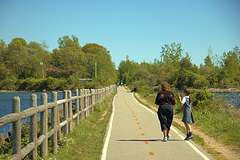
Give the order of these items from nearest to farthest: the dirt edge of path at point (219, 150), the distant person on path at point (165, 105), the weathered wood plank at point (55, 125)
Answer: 1. the weathered wood plank at point (55, 125)
2. the dirt edge of path at point (219, 150)
3. the distant person on path at point (165, 105)

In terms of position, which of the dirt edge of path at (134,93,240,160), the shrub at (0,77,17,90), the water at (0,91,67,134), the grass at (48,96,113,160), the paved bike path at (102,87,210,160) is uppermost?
the shrub at (0,77,17,90)

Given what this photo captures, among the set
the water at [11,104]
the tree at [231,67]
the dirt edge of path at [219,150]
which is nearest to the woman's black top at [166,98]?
Result: the dirt edge of path at [219,150]

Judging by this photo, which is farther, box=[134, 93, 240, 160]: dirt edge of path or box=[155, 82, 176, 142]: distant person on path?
box=[155, 82, 176, 142]: distant person on path

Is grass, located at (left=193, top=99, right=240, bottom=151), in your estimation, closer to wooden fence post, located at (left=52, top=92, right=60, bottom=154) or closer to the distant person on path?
the distant person on path

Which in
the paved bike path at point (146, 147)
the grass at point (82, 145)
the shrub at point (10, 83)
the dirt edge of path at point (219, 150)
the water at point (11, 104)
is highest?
the shrub at point (10, 83)

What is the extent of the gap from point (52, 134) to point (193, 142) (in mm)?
5290

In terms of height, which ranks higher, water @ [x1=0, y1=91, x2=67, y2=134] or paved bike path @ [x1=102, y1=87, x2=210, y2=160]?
water @ [x1=0, y1=91, x2=67, y2=134]

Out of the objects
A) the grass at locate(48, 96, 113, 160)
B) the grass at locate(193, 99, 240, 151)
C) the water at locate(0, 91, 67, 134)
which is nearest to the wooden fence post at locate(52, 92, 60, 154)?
the grass at locate(48, 96, 113, 160)

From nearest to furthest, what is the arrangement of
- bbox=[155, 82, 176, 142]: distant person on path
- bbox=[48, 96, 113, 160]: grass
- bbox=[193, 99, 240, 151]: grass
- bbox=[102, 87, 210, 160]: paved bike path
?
bbox=[48, 96, 113, 160]: grass < bbox=[102, 87, 210, 160]: paved bike path < bbox=[155, 82, 176, 142]: distant person on path < bbox=[193, 99, 240, 151]: grass

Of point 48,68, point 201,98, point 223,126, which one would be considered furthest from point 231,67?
point 223,126

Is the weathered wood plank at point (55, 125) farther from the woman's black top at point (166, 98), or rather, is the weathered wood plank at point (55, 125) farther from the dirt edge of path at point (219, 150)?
the dirt edge of path at point (219, 150)

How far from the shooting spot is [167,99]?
1559cm

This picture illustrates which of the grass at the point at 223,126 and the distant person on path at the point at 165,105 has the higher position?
the distant person on path at the point at 165,105

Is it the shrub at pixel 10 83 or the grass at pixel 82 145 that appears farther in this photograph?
the shrub at pixel 10 83
